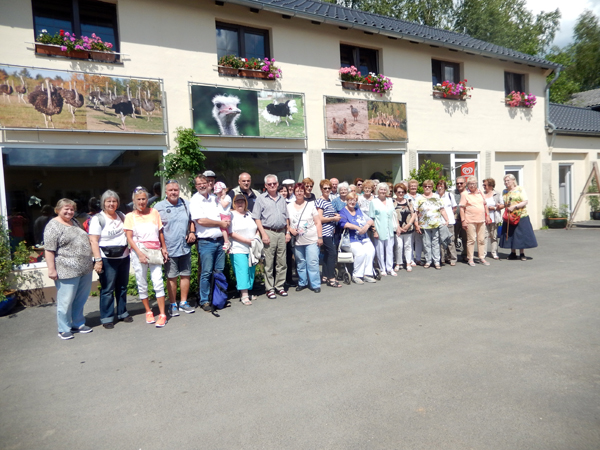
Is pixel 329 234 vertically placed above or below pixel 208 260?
above

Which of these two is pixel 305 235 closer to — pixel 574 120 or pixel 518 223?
pixel 518 223

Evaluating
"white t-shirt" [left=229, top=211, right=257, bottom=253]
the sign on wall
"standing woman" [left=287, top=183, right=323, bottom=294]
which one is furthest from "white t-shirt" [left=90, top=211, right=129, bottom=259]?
the sign on wall

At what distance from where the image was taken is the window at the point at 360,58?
11.4 meters

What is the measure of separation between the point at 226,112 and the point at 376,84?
4.44 meters

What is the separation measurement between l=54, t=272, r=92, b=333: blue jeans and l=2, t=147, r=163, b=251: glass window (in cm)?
260

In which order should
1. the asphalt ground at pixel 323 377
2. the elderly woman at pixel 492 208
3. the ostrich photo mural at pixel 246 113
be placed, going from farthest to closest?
the elderly woman at pixel 492 208 < the ostrich photo mural at pixel 246 113 < the asphalt ground at pixel 323 377

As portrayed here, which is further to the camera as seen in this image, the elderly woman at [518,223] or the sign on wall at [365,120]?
the sign on wall at [365,120]

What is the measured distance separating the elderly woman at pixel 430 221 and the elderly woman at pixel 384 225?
0.65 metres

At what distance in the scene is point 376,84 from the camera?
11453 mm

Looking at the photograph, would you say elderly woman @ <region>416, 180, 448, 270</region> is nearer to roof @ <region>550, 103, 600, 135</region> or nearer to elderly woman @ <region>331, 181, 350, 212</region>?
elderly woman @ <region>331, 181, 350, 212</region>

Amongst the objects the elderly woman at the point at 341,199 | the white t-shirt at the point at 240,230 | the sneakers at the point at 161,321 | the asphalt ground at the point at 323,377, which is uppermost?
the elderly woman at the point at 341,199

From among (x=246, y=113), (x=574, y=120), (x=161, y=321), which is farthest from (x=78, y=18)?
(x=574, y=120)

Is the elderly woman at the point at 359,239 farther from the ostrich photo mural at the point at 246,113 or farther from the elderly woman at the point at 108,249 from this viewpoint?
the elderly woman at the point at 108,249

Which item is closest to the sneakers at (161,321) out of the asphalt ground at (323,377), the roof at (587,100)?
the asphalt ground at (323,377)
